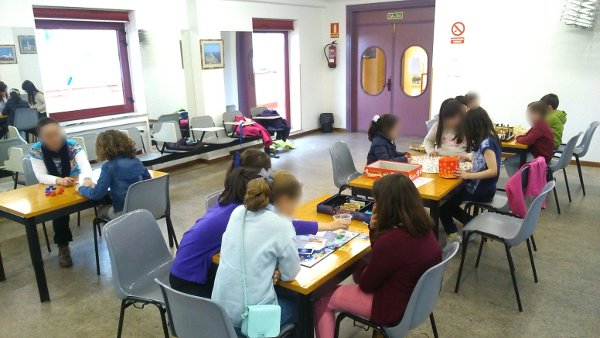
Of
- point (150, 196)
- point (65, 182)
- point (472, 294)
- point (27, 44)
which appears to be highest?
point (27, 44)

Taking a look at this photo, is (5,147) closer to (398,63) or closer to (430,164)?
(430,164)

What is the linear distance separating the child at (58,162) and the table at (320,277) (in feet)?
7.10

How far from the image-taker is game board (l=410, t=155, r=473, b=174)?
3.69 metres

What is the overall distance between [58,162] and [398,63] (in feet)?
22.0

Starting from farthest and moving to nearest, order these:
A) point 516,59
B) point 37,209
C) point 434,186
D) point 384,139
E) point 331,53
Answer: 1. point 331,53
2. point 516,59
3. point 384,139
4. point 434,186
5. point 37,209

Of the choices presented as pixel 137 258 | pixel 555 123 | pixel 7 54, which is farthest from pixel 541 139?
pixel 7 54

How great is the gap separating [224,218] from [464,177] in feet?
6.79

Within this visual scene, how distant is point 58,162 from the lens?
3779mm

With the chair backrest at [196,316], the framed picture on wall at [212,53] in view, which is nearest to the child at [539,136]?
the chair backrest at [196,316]

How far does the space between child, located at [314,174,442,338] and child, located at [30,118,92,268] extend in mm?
2626

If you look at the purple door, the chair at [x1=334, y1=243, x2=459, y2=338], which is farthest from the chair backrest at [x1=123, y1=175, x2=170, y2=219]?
the purple door

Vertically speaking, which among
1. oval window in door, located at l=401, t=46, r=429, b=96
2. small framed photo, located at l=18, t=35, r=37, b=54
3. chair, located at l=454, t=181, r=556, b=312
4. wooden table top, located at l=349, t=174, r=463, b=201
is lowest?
chair, located at l=454, t=181, r=556, b=312

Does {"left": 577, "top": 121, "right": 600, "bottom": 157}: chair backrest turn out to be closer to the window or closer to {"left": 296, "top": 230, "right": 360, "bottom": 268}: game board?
{"left": 296, "top": 230, "right": 360, "bottom": 268}: game board

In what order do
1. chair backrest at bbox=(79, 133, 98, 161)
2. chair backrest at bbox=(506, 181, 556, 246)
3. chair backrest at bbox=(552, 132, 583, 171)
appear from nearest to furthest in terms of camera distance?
chair backrest at bbox=(506, 181, 556, 246) < chair backrest at bbox=(552, 132, 583, 171) < chair backrest at bbox=(79, 133, 98, 161)
